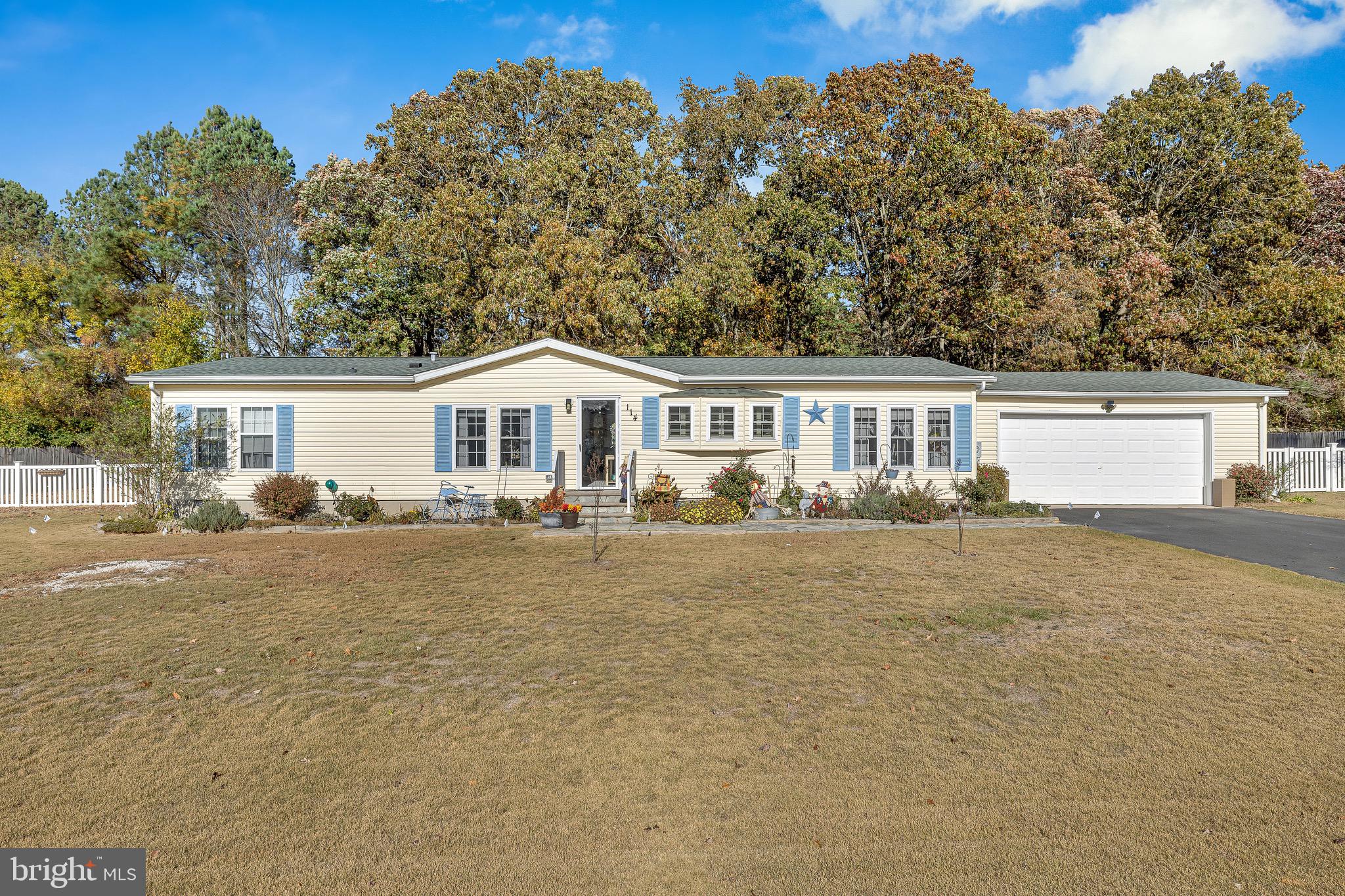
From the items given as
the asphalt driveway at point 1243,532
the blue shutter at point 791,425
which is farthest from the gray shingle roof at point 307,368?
the asphalt driveway at point 1243,532

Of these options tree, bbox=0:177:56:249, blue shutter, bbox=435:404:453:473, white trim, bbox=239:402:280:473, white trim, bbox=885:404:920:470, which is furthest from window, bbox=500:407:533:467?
tree, bbox=0:177:56:249

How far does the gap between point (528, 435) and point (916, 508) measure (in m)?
8.58

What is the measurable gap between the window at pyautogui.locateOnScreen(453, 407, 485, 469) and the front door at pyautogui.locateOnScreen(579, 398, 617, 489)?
88.3 inches

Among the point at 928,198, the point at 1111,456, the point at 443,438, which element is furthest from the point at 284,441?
the point at 928,198

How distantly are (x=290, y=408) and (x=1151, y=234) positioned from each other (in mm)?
28495

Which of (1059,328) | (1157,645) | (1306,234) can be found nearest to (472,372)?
(1157,645)

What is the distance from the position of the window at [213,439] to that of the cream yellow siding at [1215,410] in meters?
17.9

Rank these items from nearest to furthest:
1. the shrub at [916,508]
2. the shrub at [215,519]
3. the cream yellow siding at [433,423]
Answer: the shrub at [215,519] → the shrub at [916,508] → the cream yellow siding at [433,423]

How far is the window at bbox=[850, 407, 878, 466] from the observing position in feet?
54.0

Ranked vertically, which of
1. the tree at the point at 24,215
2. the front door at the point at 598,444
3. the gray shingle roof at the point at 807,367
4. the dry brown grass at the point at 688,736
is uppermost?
the tree at the point at 24,215

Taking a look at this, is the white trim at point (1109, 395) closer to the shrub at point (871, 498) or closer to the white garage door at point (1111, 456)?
the white garage door at point (1111, 456)

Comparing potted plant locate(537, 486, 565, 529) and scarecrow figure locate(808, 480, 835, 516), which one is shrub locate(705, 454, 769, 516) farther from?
potted plant locate(537, 486, 565, 529)

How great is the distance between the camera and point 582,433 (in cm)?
1622

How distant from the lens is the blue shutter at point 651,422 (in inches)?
634
